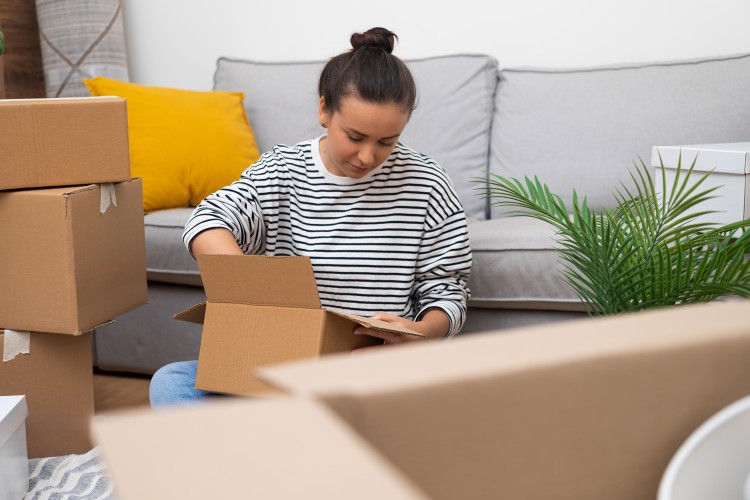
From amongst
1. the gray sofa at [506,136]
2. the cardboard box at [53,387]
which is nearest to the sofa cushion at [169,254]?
the gray sofa at [506,136]

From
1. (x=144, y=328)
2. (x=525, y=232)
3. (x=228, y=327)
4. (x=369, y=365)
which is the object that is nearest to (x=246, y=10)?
(x=144, y=328)

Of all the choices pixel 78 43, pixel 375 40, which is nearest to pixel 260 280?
pixel 375 40

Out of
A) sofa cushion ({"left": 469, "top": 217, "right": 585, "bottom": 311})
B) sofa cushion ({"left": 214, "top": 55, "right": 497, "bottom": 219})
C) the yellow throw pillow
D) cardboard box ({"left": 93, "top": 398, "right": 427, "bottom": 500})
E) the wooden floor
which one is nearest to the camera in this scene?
cardboard box ({"left": 93, "top": 398, "right": 427, "bottom": 500})

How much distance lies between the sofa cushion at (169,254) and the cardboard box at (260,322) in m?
0.91

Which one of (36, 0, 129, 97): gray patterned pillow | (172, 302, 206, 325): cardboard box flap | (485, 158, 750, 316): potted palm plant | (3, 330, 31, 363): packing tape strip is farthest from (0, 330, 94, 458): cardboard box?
(36, 0, 129, 97): gray patterned pillow

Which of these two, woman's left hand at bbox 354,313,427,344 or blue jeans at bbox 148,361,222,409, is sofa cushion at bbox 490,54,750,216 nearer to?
woman's left hand at bbox 354,313,427,344

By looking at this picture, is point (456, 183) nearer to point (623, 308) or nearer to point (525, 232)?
point (525, 232)

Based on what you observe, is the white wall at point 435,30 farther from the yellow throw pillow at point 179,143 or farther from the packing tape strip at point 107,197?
the packing tape strip at point 107,197

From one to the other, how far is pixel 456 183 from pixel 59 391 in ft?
3.85

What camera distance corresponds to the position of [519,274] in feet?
6.00

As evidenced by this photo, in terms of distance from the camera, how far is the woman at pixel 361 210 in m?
1.41

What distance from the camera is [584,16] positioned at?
2.59m

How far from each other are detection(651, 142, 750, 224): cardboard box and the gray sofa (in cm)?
35

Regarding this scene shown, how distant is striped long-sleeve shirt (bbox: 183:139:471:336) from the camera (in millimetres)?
1475
